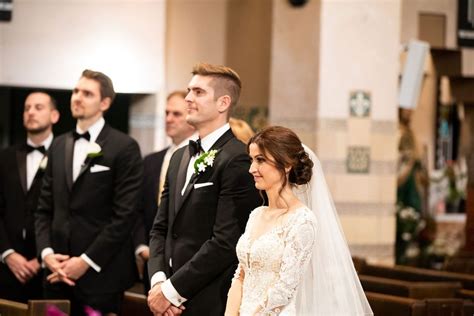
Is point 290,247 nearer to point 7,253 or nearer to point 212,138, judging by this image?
point 212,138

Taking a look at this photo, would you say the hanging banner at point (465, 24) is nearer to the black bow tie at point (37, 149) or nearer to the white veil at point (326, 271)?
the black bow tie at point (37, 149)

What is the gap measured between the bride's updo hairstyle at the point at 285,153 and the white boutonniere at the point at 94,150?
170cm

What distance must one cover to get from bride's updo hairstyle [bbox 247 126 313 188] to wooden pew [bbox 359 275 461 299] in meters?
2.24

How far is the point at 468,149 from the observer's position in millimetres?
16188

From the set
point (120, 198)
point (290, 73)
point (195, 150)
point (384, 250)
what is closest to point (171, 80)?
point (290, 73)

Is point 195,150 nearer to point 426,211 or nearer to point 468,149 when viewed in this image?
point 426,211

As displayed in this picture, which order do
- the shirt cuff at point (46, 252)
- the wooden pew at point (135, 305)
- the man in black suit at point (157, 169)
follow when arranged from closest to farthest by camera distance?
the wooden pew at point (135, 305) → the shirt cuff at point (46, 252) → the man in black suit at point (157, 169)

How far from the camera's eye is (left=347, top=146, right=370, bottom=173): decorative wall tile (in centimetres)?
1057

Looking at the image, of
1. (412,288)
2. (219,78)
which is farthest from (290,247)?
(412,288)

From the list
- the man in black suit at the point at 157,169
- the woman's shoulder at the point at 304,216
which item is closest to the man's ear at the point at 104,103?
the man in black suit at the point at 157,169

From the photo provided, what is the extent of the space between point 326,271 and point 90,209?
1.81 metres

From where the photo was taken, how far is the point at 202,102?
16.2ft

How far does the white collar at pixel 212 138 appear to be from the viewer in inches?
197

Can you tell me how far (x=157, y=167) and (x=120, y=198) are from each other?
3.16ft
